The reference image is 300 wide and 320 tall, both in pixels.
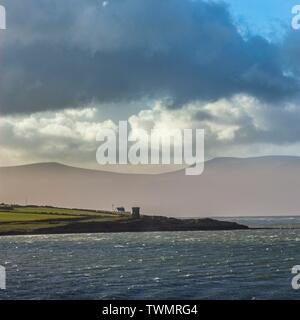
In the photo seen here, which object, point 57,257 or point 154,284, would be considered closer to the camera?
point 154,284

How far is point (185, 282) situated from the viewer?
78.6 metres

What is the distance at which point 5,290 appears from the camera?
72.8 meters

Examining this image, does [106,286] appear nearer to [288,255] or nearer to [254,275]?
[254,275]
